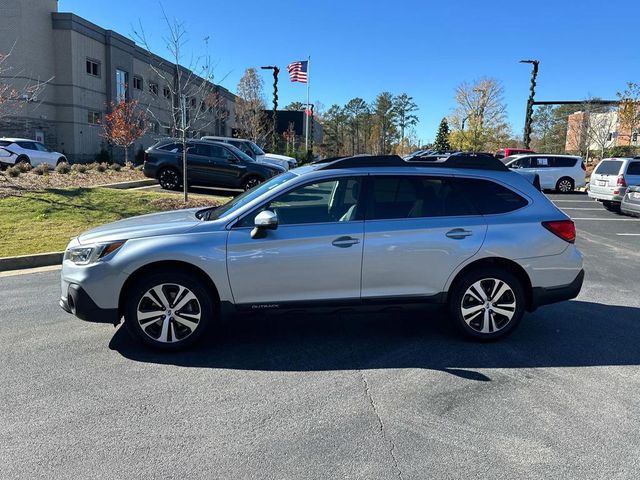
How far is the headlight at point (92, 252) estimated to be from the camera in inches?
168

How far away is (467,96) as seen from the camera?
57.9 m

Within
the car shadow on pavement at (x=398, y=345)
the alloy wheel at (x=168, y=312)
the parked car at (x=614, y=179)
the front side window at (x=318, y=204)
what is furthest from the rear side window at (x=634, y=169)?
the alloy wheel at (x=168, y=312)

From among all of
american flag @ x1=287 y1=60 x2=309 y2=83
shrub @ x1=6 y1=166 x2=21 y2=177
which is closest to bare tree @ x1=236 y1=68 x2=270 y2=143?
american flag @ x1=287 y1=60 x2=309 y2=83

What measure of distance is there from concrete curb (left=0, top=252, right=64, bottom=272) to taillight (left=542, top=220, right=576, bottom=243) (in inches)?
293

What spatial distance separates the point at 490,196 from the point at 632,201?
39.1ft

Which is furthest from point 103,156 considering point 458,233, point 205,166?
point 458,233

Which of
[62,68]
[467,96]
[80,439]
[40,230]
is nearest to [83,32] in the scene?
[62,68]

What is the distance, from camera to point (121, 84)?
38.8 metres

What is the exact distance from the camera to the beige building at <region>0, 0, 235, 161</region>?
3019 centimetres

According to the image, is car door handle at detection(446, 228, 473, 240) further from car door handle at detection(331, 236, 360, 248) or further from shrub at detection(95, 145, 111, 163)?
shrub at detection(95, 145, 111, 163)

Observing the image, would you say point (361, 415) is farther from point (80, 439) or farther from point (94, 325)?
point (94, 325)

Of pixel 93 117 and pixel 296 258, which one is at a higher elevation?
pixel 93 117

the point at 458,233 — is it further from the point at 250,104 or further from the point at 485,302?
the point at 250,104

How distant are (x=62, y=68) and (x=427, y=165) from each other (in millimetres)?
34648
